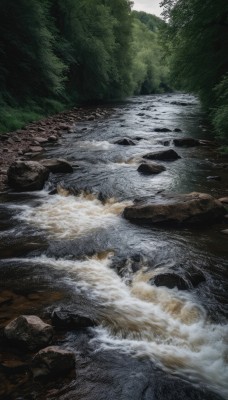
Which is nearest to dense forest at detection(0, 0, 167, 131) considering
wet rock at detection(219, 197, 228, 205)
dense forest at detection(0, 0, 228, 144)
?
dense forest at detection(0, 0, 228, 144)

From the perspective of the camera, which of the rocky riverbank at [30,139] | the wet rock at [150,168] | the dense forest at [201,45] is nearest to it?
the wet rock at [150,168]

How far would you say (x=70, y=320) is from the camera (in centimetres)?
450

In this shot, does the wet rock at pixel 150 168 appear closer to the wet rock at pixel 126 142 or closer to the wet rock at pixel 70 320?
the wet rock at pixel 126 142

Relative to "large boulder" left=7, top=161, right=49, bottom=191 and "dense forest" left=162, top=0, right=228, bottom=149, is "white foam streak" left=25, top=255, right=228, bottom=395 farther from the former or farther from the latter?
"dense forest" left=162, top=0, right=228, bottom=149

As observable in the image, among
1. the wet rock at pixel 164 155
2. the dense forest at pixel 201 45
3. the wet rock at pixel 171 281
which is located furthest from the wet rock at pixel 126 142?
the wet rock at pixel 171 281

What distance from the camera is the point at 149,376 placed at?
382cm

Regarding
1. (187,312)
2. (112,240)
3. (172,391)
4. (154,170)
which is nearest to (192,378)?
(172,391)

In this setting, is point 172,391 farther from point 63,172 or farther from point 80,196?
point 63,172

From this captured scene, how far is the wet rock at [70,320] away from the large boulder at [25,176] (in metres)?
5.65

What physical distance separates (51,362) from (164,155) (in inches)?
390

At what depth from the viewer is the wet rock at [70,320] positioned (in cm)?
447

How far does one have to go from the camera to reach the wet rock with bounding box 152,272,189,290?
5430mm

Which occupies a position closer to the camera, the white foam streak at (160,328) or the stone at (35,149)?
the white foam streak at (160,328)

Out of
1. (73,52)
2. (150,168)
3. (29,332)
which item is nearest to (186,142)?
(150,168)
